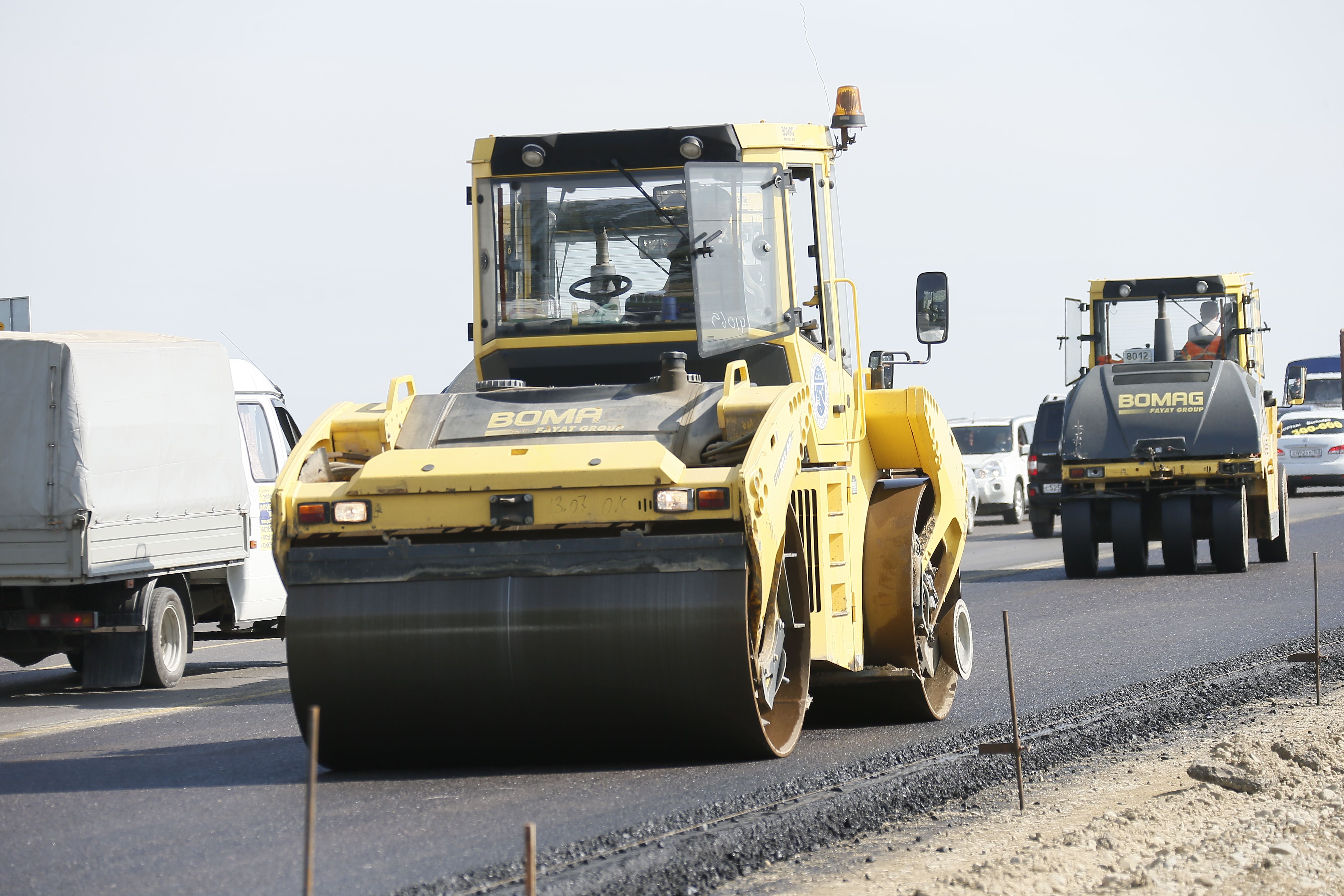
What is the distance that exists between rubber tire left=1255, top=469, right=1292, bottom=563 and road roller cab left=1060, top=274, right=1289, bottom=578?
37 mm

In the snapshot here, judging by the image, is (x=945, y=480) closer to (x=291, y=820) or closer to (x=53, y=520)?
(x=291, y=820)

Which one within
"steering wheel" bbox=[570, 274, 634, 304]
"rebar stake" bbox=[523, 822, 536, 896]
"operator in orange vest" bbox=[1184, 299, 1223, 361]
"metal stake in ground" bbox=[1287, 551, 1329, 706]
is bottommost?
"metal stake in ground" bbox=[1287, 551, 1329, 706]

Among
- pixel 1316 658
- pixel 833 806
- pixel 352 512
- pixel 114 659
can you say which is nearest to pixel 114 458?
pixel 114 659

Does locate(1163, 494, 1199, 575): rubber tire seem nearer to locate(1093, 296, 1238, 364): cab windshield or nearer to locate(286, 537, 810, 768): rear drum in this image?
locate(1093, 296, 1238, 364): cab windshield

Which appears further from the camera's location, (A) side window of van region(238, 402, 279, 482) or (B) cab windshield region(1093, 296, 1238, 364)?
(B) cab windshield region(1093, 296, 1238, 364)

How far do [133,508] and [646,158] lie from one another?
512 centimetres

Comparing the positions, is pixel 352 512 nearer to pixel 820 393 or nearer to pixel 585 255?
pixel 585 255

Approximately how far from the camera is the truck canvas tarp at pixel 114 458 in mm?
11172

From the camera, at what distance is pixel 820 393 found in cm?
815

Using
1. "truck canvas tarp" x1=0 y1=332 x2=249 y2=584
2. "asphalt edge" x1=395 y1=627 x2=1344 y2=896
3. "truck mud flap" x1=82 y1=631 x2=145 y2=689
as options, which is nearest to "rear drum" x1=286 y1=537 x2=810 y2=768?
"asphalt edge" x1=395 y1=627 x2=1344 y2=896

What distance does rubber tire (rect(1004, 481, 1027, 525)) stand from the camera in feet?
104

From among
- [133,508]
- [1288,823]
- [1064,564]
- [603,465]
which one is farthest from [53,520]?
[1064,564]

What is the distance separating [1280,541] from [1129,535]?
255 cm

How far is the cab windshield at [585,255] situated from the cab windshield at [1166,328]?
1286cm
